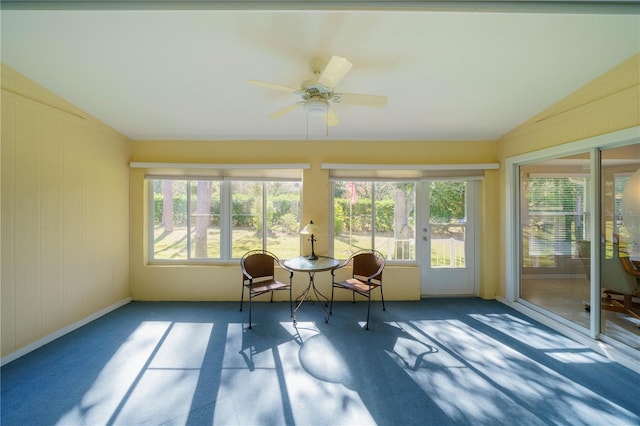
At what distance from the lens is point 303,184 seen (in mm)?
3643

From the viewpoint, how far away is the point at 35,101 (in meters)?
2.39

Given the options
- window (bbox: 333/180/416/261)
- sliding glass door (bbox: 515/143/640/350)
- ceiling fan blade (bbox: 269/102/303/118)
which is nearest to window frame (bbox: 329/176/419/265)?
window (bbox: 333/180/416/261)

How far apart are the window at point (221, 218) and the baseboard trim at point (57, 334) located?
80 cm

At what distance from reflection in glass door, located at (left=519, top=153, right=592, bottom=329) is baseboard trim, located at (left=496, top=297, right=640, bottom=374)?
154 mm

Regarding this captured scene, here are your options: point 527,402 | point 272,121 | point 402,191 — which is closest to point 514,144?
point 402,191

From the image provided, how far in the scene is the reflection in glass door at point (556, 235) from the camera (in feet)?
8.92

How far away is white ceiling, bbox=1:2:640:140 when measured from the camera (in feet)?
5.93

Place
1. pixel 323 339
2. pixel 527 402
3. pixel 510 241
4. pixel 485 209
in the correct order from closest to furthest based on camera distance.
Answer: pixel 527 402 < pixel 323 339 < pixel 510 241 < pixel 485 209

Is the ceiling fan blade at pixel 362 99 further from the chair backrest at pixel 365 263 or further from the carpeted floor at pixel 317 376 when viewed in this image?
the carpeted floor at pixel 317 376

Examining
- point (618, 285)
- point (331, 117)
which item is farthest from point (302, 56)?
point (618, 285)

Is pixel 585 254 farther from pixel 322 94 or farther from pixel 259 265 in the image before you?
pixel 259 265

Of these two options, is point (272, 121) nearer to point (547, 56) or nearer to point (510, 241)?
point (547, 56)

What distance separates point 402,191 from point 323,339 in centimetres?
247

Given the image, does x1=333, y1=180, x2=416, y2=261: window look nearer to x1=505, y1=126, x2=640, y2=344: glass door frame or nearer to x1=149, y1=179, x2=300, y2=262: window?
x1=149, y1=179, x2=300, y2=262: window
